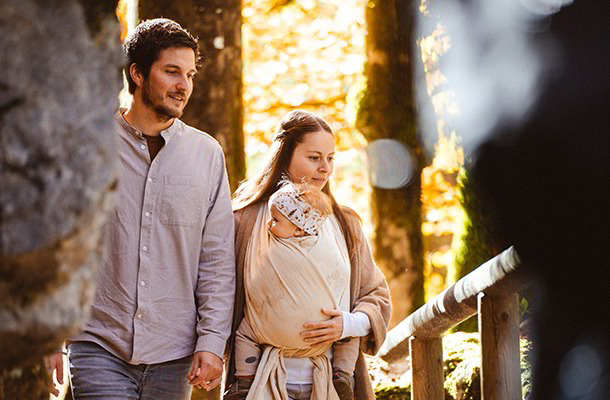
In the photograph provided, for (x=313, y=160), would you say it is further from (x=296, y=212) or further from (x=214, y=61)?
(x=214, y=61)

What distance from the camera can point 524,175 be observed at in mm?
1571

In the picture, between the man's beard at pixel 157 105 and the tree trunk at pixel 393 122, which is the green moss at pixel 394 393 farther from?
the tree trunk at pixel 393 122

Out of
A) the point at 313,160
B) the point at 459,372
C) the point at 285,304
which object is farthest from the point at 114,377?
the point at 459,372

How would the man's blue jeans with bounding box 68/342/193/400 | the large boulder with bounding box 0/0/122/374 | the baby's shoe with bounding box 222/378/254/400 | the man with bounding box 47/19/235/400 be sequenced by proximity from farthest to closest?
the baby's shoe with bounding box 222/378/254/400, the man with bounding box 47/19/235/400, the man's blue jeans with bounding box 68/342/193/400, the large boulder with bounding box 0/0/122/374

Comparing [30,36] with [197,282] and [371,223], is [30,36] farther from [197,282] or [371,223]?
[371,223]

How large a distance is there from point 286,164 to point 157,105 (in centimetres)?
59

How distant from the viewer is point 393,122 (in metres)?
11.1

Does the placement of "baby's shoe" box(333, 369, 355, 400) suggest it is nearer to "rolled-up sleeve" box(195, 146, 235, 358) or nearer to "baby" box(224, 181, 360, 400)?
"baby" box(224, 181, 360, 400)

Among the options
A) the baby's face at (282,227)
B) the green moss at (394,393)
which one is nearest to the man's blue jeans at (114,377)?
the baby's face at (282,227)

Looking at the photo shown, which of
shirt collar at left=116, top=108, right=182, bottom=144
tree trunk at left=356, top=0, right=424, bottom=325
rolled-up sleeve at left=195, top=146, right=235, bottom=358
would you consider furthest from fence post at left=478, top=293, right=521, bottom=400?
tree trunk at left=356, top=0, right=424, bottom=325

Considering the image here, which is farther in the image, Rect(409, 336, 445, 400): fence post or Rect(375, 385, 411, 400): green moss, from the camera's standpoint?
Rect(375, 385, 411, 400): green moss

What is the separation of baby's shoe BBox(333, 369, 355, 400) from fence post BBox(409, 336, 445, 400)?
1215mm

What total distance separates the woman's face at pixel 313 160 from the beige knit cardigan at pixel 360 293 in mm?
206

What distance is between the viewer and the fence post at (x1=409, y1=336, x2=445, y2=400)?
5.12 m
